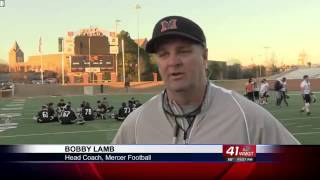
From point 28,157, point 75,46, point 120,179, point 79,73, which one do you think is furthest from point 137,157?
point 79,73

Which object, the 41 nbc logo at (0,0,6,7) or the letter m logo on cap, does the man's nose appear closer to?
the letter m logo on cap

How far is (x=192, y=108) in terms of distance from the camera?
1.53 m

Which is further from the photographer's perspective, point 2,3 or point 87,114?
point 87,114

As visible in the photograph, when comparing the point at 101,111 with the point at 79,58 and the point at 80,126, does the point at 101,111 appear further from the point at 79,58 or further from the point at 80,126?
the point at 79,58

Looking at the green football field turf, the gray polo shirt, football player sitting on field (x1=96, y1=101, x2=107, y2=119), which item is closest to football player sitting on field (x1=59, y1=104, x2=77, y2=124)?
the green football field turf

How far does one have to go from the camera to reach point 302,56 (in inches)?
71.0

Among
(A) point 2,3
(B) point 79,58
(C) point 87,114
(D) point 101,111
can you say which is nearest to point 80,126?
(C) point 87,114

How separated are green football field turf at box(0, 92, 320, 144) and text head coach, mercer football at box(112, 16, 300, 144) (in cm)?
41

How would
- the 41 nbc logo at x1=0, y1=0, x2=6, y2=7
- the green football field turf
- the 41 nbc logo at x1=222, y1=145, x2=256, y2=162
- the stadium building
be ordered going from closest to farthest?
the 41 nbc logo at x1=222, y1=145, x2=256, y2=162 < the 41 nbc logo at x1=0, y1=0, x2=6, y2=7 < the stadium building < the green football field turf

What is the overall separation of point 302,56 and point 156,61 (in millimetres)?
513

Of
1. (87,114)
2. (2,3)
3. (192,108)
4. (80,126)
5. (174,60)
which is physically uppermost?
(2,3)

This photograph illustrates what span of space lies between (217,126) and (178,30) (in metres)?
0.27

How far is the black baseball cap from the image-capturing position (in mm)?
1475

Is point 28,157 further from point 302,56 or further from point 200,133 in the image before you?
point 302,56
